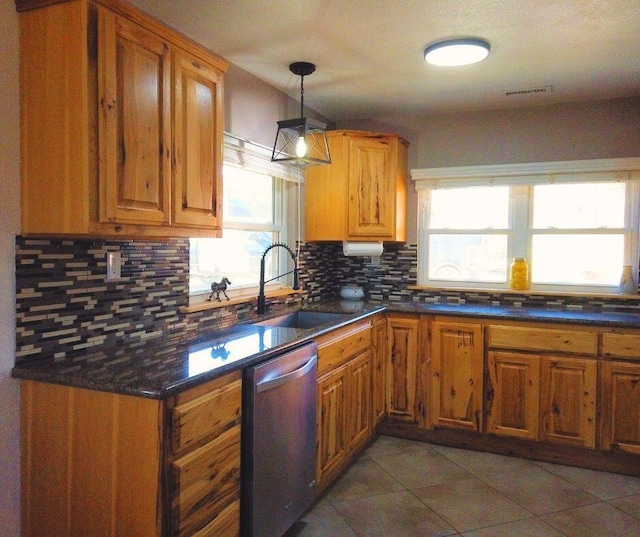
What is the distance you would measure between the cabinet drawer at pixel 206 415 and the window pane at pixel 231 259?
36.6 inches

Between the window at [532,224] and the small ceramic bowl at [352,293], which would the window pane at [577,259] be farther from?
the small ceramic bowl at [352,293]

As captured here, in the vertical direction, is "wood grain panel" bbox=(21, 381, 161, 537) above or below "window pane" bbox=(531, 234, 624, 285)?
below

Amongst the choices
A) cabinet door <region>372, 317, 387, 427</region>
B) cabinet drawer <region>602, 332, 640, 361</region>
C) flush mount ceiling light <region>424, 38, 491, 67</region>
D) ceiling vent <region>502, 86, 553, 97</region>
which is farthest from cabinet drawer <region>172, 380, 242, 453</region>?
ceiling vent <region>502, 86, 553, 97</region>

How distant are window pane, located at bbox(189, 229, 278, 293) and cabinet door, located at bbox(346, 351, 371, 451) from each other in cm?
83

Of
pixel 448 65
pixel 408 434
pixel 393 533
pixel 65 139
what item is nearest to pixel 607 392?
pixel 408 434

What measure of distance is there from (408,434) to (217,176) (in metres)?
2.22

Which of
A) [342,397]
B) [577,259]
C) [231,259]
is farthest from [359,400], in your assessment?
[577,259]

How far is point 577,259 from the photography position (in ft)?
11.5

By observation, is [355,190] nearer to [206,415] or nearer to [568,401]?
[568,401]

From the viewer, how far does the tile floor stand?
2303mm

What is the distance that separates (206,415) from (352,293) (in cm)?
226

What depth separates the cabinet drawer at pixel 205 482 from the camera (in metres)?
1.51

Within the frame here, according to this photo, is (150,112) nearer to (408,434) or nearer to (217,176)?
(217,176)

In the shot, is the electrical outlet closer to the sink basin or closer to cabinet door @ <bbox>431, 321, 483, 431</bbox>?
the sink basin
